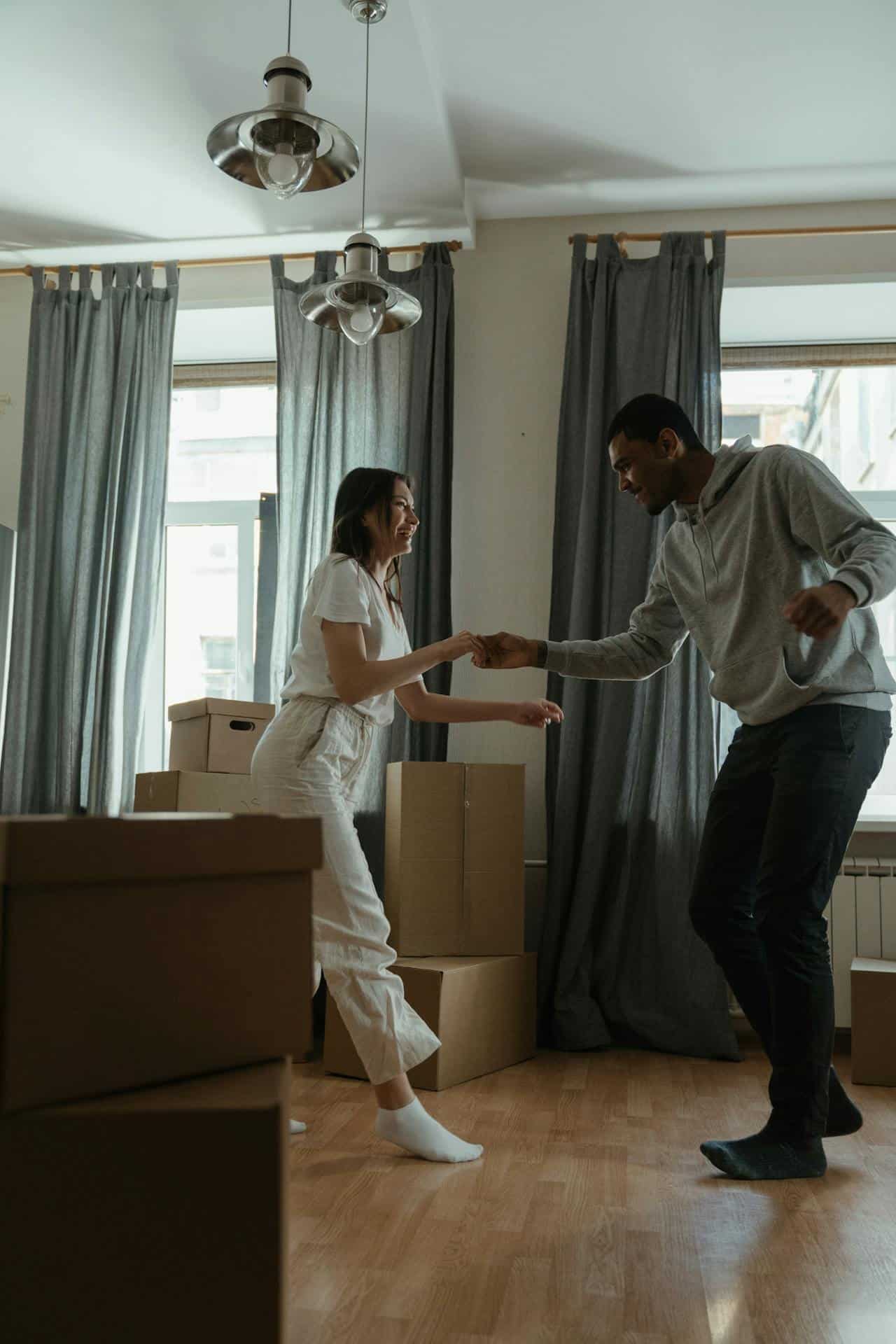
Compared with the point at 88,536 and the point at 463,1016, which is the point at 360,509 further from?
the point at 88,536

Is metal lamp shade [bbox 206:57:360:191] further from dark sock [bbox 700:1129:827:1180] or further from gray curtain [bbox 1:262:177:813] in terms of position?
dark sock [bbox 700:1129:827:1180]

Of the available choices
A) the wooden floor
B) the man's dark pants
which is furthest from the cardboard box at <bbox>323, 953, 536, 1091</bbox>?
the man's dark pants

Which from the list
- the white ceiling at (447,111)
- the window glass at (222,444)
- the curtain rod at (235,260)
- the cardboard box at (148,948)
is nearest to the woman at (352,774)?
the cardboard box at (148,948)

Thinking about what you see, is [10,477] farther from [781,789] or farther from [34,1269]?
[34,1269]

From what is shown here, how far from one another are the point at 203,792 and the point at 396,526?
1.20m

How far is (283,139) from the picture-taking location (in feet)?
6.72

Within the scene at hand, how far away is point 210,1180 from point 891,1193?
1.63m

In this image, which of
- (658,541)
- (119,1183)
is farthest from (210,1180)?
(658,541)

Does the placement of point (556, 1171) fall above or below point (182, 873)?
below

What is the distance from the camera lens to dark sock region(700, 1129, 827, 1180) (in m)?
2.05

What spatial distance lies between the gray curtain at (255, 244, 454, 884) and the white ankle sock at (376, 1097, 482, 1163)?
154 cm

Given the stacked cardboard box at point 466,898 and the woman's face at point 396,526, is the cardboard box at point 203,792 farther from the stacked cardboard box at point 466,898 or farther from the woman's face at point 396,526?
the woman's face at point 396,526

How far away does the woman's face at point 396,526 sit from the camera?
8.14 ft

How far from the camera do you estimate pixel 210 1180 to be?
819mm
